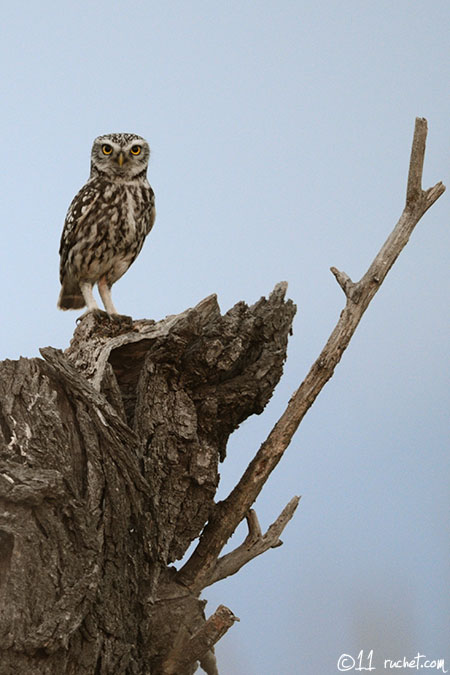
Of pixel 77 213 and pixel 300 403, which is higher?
pixel 77 213

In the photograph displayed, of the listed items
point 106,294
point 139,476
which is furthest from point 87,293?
point 139,476

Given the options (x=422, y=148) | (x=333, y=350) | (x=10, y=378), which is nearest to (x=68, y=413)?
(x=10, y=378)

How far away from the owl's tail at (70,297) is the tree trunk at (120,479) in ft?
3.78

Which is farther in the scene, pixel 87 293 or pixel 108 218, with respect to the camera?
pixel 87 293

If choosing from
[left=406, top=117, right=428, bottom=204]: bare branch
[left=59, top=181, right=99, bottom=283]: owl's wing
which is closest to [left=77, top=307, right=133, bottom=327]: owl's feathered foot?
[left=59, top=181, right=99, bottom=283]: owl's wing

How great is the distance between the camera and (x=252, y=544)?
4906 mm

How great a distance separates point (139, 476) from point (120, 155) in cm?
248

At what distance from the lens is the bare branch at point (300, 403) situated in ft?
15.1

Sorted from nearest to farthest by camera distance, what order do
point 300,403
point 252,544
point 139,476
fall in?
point 139,476 < point 300,403 < point 252,544

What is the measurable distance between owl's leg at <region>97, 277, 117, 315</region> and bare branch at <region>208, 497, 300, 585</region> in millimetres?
1845

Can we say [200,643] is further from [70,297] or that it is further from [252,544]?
[70,297]

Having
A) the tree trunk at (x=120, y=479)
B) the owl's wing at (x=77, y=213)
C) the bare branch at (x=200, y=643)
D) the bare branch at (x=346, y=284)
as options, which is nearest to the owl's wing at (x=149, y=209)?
the owl's wing at (x=77, y=213)

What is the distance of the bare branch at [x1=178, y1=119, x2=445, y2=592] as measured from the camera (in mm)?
4609

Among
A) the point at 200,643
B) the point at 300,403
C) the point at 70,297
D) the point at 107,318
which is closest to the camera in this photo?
the point at 200,643
